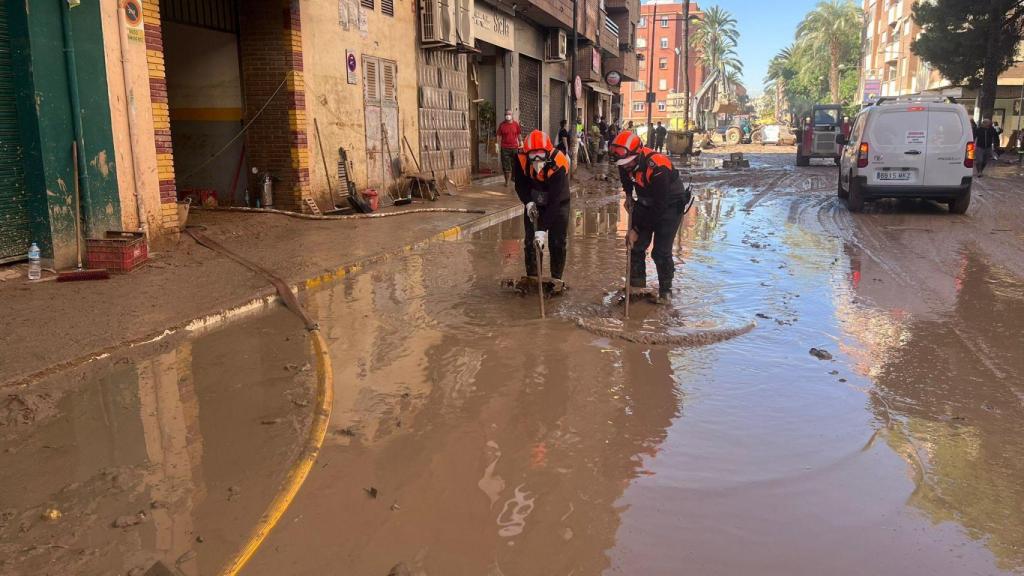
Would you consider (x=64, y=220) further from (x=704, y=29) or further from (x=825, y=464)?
(x=704, y=29)

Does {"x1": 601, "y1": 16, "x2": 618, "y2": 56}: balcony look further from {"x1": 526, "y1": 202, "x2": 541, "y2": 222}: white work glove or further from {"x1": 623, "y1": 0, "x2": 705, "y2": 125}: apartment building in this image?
{"x1": 623, "y1": 0, "x2": 705, "y2": 125}: apartment building

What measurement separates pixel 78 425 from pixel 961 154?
13362 mm

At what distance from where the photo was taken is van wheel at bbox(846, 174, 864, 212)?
43.7ft

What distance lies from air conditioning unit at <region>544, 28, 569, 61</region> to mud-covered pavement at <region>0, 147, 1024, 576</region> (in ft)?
61.5

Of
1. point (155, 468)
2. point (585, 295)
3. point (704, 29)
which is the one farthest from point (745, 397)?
point (704, 29)

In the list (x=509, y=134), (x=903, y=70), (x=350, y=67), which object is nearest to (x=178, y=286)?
(x=350, y=67)

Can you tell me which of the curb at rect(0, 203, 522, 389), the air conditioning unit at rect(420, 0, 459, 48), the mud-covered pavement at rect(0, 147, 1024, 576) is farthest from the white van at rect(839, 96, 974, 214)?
the air conditioning unit at rect(420, 0, 459, 48)

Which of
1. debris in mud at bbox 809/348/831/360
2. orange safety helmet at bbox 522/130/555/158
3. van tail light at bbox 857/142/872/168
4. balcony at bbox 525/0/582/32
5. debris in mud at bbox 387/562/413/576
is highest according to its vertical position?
balcony at bbox 525/0/582/32

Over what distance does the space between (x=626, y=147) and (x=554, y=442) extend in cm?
365

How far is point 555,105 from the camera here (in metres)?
27.4

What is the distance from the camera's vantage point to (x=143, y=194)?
27.7 feet

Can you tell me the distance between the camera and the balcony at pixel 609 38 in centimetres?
3200

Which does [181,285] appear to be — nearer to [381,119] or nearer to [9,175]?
[9,175]

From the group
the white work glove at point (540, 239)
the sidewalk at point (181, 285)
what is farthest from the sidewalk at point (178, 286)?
the white work glove at point (540, 239)
